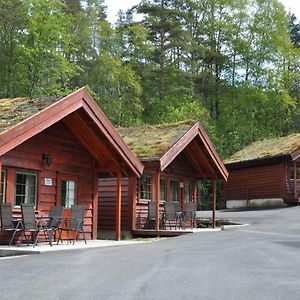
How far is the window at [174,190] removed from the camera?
20.6 metres

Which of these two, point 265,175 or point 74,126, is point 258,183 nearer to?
point 265,175

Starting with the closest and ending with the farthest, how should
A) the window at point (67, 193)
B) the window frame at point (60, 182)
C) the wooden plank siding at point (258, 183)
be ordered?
the window frame at point (60, 182) < the window at point (67, 193) < the wooden plank siding at point (258, 183)

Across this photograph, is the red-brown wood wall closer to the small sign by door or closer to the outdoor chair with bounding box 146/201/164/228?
the outdoor chair with bounding box 146/201/164/228

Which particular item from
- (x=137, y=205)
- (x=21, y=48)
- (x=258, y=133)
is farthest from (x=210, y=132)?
(x=137, y=205)

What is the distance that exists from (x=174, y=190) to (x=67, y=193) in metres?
6.60

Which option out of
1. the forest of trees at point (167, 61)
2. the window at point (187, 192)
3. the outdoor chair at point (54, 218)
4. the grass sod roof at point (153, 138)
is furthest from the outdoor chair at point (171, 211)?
the forest of trees at point (167, 61)

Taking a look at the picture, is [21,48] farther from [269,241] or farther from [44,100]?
[269,241]

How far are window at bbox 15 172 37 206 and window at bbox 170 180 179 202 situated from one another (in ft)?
25.3

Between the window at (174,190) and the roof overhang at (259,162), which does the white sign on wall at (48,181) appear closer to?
the window at (174,190)

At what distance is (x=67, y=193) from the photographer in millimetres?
15133

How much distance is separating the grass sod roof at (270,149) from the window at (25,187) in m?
18.8

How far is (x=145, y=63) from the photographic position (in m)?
40.4

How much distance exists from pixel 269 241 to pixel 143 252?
12.7 feet

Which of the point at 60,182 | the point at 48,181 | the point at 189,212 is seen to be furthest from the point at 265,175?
the point at 48,181
